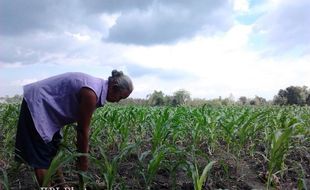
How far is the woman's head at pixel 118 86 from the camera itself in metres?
3.36

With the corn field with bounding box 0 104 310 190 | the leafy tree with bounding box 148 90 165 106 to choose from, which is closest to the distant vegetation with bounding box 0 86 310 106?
the leafy tree with bounding box 148 90 165 106

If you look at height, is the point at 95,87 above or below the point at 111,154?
above

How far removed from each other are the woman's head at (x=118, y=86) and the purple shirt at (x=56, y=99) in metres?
0.05

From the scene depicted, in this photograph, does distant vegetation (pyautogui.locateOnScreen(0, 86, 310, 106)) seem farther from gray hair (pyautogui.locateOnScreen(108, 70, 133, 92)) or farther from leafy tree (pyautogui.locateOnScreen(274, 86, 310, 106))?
gray hair (pyautogui.locateOnScreen(108, 70, 133, 92))

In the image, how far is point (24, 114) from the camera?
347 centimetres

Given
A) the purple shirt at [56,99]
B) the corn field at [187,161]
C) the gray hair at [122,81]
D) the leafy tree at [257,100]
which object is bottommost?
the corn field at [187,161]

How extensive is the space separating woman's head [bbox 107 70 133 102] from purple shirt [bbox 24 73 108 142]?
5 cm

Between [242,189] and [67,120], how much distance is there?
1.86m

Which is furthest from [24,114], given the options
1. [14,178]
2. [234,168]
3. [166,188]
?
[234,168]

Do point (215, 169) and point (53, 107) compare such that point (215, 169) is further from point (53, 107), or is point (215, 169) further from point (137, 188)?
point (53, 107)

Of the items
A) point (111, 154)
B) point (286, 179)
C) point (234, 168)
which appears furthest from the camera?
point (111, 154)

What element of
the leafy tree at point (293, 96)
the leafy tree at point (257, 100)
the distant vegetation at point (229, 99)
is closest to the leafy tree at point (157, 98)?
the distant vegetation at point (229, 99)

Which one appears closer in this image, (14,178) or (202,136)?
(14,178)

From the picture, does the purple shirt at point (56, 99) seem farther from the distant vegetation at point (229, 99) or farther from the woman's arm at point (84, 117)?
the distant vegetation at point (229, 99)
